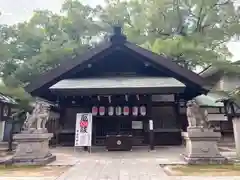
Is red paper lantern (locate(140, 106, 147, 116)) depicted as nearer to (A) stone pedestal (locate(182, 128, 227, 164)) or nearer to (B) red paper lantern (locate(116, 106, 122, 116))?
(B) red paper lantern (locate(116, 106, 122, 116))

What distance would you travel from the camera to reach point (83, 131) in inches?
379

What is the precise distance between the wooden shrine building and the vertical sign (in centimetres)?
174

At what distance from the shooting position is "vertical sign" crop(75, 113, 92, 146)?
31.3 feet

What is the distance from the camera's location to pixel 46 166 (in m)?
7.04

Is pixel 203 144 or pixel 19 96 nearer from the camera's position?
pixel 203 144

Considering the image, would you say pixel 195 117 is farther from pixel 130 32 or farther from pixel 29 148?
pixel 130 32

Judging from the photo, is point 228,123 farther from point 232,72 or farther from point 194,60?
point 194,60

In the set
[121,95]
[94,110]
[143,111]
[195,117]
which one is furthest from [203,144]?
[94,110]

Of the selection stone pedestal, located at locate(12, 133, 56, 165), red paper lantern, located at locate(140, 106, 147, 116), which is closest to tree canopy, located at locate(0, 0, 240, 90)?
red paper lantern, located at locate(140, 106, 147, 116)

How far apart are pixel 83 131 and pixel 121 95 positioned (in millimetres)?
2841

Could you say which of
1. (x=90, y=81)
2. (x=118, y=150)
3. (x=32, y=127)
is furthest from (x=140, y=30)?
(x=32, y=127)

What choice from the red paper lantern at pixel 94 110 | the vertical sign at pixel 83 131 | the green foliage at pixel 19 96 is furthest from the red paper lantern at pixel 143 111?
the green foliage at pixel 19 96

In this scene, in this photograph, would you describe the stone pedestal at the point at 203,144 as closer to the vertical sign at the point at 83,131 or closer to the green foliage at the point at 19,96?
the vertical sign at the point at 83,131

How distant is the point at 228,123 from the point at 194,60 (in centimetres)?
471
